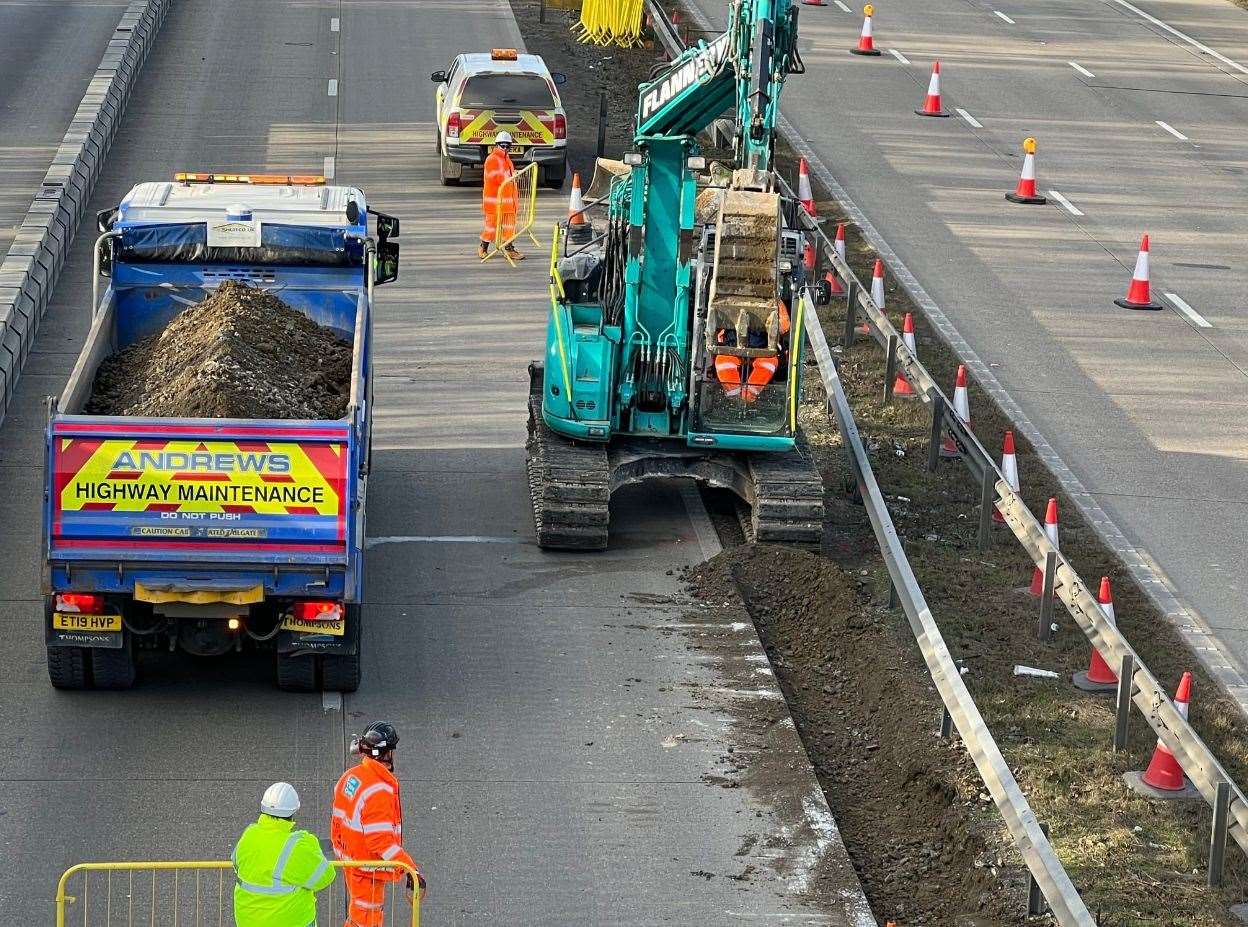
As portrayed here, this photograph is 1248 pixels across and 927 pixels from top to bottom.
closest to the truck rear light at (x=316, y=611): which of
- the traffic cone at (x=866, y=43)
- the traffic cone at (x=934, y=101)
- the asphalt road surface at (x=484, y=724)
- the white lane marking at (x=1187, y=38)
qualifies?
the asphalt road surface at (x=484, y=724)

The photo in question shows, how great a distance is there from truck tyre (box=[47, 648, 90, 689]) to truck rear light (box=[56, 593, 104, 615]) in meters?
0.37

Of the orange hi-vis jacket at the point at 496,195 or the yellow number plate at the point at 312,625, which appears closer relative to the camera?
the yellow number plate at the point at 312,625

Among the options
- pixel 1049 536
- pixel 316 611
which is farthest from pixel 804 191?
pixel 316 611

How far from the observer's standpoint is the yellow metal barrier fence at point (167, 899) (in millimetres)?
10609

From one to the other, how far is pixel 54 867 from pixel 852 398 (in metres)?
11.2

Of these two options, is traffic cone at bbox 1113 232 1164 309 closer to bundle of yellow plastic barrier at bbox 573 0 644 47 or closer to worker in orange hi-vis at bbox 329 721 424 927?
bundle of yellow plastic barrier at bbox 573 0 644 47

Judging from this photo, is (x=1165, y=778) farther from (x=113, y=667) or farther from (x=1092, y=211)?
(x=1092, y=211)

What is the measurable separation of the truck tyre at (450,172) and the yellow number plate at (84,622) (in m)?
16.2

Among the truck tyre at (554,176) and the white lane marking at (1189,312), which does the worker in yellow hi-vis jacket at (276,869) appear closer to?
the white lane marking at (1189,312)

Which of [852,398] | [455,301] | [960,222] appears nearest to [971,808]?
[852,398]

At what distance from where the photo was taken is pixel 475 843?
11.7 metres

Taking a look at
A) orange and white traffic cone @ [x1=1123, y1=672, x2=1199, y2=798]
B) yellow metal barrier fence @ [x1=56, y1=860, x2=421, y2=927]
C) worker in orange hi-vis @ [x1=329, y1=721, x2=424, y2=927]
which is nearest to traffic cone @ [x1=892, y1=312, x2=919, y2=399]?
orange and white traffic cone @ [x1=1123, y1=672, x2=1199, y2=798]

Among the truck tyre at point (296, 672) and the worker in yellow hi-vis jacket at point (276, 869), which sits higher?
the worker in yellow hi-vis jacket at point (276, 869)

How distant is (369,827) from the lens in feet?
32.4
